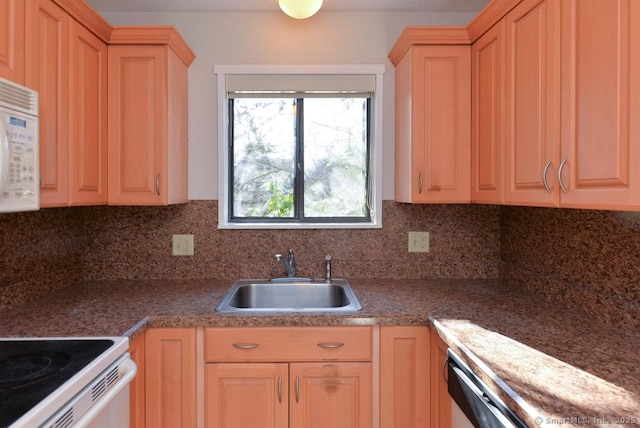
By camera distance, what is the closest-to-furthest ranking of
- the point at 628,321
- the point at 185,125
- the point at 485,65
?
the point at 628,321, the point at 485,65, the point at 185,125

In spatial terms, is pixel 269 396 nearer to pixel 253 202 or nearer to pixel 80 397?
pixel 80 397

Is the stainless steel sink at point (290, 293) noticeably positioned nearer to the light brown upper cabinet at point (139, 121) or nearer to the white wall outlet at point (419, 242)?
the white wall outlet at point (419, 242)

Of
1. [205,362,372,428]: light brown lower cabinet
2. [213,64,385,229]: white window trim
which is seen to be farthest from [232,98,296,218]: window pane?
[205,362,372,428]: light brown lower cabinet

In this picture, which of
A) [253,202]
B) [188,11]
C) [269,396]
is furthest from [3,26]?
[269,396]

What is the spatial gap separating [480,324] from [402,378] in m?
0.43

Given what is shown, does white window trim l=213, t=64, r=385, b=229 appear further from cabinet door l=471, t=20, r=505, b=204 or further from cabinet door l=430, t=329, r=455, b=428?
cabinet door l=430, t=329, r=455, b=428

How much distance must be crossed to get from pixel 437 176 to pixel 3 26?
1.85 metres

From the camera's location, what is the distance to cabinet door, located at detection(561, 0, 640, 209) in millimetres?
1027

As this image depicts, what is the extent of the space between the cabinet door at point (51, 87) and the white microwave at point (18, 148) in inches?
8.6

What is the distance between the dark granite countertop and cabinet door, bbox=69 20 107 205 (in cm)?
51

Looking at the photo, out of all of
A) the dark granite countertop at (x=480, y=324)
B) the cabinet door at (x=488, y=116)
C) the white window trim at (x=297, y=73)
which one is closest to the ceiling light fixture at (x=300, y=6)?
the white window trim at (x=297, y=73)

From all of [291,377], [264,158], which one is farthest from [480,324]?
[264,158]

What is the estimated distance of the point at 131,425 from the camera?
59.9 inches

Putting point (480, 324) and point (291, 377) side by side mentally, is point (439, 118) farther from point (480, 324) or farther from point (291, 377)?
point (291, 377)
